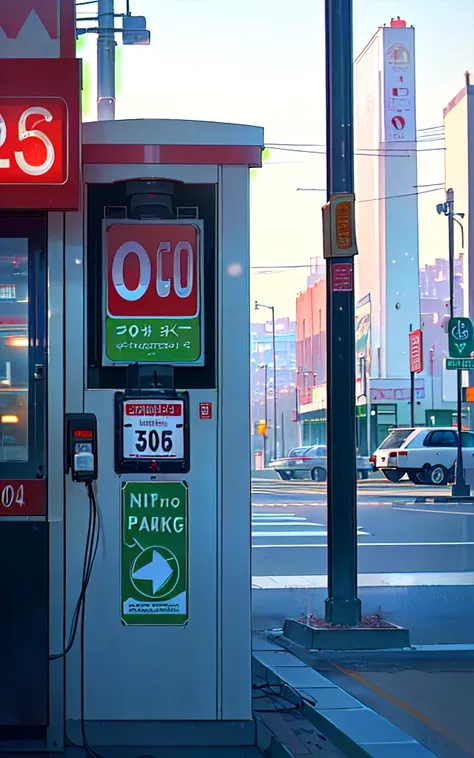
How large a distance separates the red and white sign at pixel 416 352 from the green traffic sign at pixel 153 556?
41.2 meters

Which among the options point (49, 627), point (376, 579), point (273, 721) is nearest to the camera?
point (49, 627)

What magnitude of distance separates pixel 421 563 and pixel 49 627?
10113 mm

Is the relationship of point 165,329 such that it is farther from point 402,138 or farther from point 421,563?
point 402,138

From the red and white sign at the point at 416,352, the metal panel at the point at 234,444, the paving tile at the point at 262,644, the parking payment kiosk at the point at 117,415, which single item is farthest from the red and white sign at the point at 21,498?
the red and white sign at the point at 416,352

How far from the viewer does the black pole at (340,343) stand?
8062 millimetres

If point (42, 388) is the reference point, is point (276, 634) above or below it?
below

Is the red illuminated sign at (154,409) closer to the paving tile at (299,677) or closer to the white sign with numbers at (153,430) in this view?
the white sign with numbers at (153,430)

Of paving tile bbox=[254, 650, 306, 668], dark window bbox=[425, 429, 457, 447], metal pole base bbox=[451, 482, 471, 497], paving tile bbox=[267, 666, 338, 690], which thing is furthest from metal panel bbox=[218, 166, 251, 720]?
dark window bbox=[425, 429, 457, 447]

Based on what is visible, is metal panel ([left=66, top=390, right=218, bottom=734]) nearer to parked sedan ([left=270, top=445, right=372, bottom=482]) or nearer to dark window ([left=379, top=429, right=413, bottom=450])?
dark window ([left=379, top=429, right=413, bottom=450])

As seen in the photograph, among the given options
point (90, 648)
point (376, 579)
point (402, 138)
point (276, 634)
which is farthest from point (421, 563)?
point (402, 138)

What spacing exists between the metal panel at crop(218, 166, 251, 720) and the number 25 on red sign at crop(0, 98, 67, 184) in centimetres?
86

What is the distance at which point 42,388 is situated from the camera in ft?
16.7

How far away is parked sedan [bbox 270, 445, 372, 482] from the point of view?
41.5 m

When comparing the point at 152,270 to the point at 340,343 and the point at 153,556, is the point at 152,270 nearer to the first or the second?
the point at 153,556
